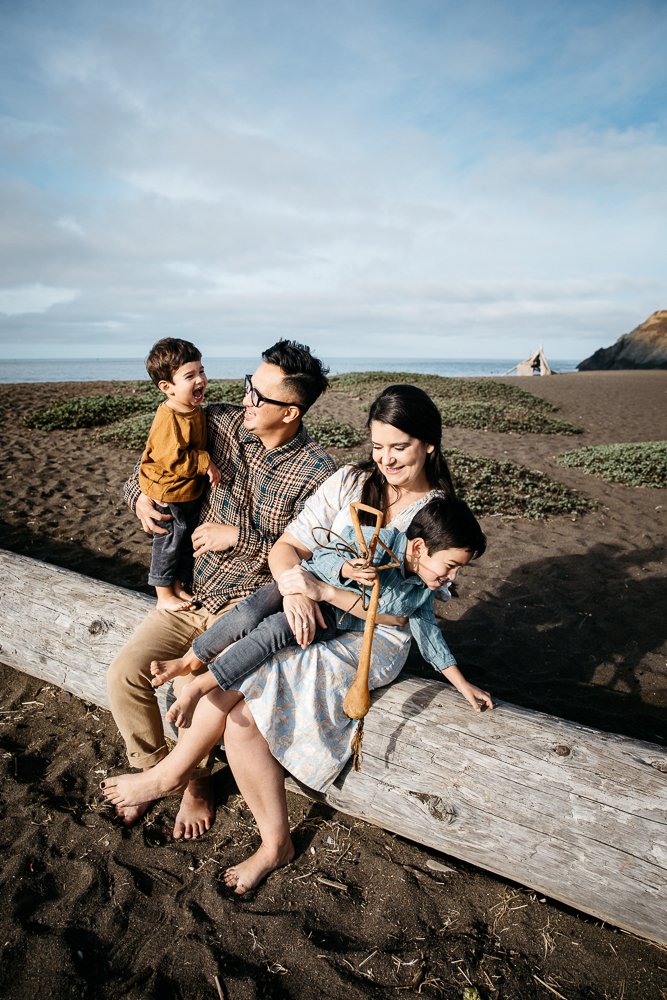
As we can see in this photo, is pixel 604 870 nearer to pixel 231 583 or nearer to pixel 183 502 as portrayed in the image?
pixel 231 583

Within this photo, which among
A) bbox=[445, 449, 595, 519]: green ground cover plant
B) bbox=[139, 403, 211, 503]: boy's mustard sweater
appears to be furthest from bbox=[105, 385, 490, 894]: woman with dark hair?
bbox=[445, 449, 595, 519]: green ground cover plant

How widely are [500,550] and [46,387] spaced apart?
1615 cm

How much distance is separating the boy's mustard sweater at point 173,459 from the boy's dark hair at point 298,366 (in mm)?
A: 597

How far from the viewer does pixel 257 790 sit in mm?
2492

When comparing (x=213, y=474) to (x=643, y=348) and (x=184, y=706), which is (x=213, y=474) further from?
(x=643, y=348)

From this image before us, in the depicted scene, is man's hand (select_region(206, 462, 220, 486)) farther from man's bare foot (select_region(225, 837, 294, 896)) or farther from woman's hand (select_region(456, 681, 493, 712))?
man's bare foot (select_region(225, 837, 294, 896))

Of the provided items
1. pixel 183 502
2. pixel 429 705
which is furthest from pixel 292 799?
pixel 183 502

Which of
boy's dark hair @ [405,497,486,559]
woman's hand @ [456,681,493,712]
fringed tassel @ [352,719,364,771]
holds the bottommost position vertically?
fringed tassel @ [352,719,364,771]

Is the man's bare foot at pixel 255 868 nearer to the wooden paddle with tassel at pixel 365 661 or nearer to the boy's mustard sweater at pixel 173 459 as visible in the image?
the wooden paddle with tassel at pixel 365 661

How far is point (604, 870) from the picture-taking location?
2121 millimetres

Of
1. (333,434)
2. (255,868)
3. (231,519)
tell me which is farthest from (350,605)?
(333,434)

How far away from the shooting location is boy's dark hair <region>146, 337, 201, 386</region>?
3.12 meters

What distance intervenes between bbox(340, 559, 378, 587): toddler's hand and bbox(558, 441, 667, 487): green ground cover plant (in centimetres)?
810

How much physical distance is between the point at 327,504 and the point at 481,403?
593 inches
